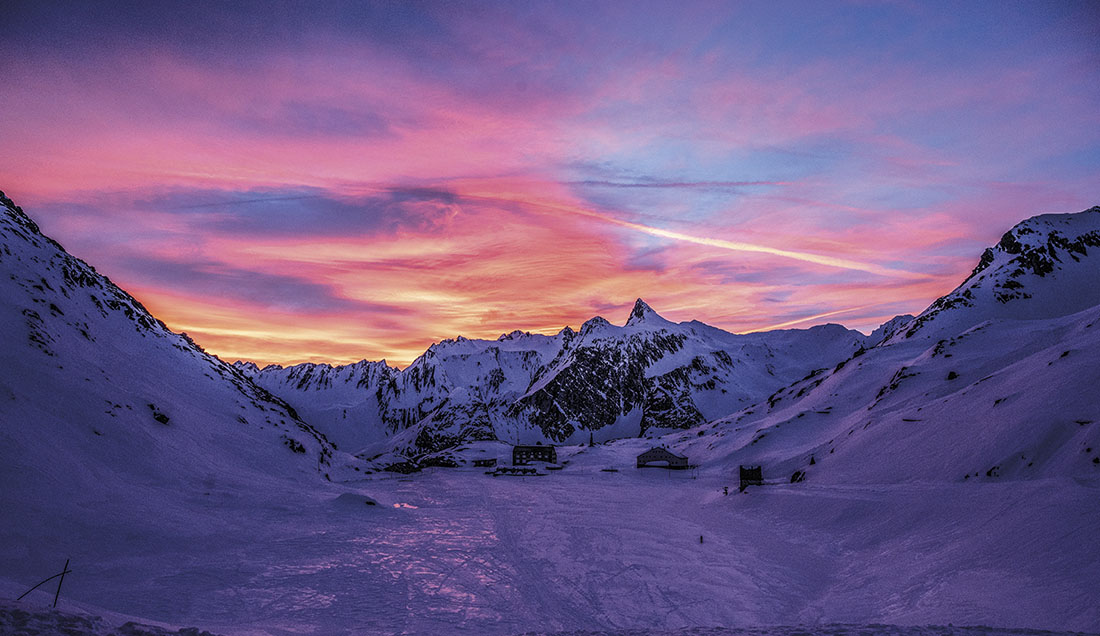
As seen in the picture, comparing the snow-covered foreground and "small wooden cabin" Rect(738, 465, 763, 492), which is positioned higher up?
the snow-covered foreground

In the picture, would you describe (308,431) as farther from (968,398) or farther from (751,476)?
(968,398)

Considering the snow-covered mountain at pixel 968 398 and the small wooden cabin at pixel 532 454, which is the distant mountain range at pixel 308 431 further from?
the small wooden cabin at pixel 532 454

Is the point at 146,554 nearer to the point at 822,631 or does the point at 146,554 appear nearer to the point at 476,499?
the point at 822,631

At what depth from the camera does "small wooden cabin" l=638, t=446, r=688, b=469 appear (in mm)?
85562

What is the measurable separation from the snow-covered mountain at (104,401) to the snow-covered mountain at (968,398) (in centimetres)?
5191

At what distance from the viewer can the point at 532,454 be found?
11944cm

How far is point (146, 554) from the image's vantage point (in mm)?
24594

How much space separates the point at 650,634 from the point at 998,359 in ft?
207

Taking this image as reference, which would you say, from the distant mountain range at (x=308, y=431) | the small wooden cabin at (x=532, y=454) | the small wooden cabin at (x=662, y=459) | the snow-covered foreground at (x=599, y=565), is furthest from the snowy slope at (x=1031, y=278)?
the snow-covered foreground at (x=599, y=565)

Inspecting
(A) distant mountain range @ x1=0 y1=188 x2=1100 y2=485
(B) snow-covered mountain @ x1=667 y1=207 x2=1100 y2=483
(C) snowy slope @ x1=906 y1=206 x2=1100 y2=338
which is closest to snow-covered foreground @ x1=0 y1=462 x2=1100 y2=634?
(B) snow-covered mountain @ x1=667 y1=207 x2=1100 y2=483

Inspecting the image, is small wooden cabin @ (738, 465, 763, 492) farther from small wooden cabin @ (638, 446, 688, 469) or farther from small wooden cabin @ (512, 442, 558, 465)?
small wooden cabin @ (512, 442, 558, 465)

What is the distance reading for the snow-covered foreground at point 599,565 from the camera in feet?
54.3

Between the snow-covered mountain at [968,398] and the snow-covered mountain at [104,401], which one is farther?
the snow-covered mountain at [104,401]

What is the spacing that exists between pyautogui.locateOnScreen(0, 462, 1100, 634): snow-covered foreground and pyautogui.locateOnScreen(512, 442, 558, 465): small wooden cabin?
258ft
